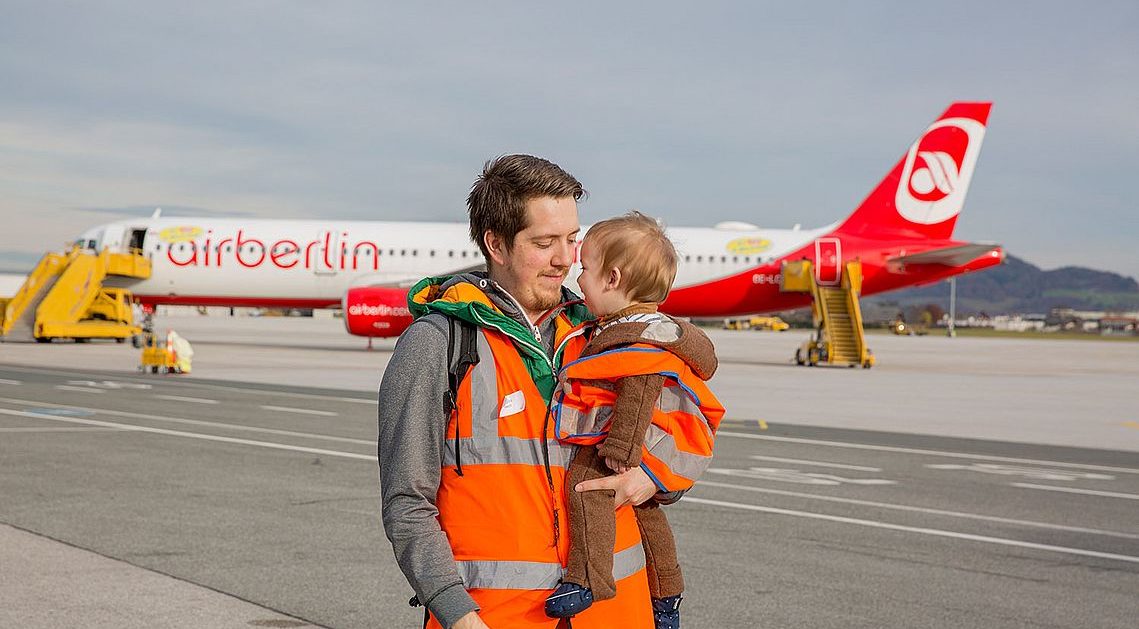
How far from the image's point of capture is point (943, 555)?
330 inches

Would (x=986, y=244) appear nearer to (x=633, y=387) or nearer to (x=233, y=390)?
(x=233, y=390)

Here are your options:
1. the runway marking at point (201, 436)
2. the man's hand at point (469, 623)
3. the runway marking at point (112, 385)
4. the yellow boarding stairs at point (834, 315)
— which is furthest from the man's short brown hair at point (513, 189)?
the yellow boarding stairs at point (834, 315)

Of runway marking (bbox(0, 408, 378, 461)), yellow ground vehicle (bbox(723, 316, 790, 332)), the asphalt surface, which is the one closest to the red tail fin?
the asphalt surface

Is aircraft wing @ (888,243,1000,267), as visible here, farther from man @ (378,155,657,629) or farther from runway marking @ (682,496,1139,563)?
man @ (378,155,657,629)

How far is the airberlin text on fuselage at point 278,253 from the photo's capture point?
37.3m

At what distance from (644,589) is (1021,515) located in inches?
316

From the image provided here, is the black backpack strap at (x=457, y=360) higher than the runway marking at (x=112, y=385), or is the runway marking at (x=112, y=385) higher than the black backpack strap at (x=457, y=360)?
the black backpack strap at (x=457, y=360)

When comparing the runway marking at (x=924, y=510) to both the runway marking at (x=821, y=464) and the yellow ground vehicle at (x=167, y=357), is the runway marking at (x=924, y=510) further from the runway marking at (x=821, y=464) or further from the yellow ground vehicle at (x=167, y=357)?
the yellow ground vehicle at (x=167, y=357)

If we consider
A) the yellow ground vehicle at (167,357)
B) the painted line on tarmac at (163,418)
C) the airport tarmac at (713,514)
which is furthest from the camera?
the yellow ground vehicle at (167,357)

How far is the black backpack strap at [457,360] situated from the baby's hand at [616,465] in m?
0.37

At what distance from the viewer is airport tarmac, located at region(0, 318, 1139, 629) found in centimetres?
675

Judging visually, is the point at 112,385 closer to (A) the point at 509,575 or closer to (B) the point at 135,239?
(B) the point at 135,239

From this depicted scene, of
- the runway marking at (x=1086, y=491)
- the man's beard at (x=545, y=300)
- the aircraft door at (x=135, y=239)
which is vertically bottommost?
the runway marking at (x=1086, y=491)

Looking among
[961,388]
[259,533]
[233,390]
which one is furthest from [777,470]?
[961,388]
